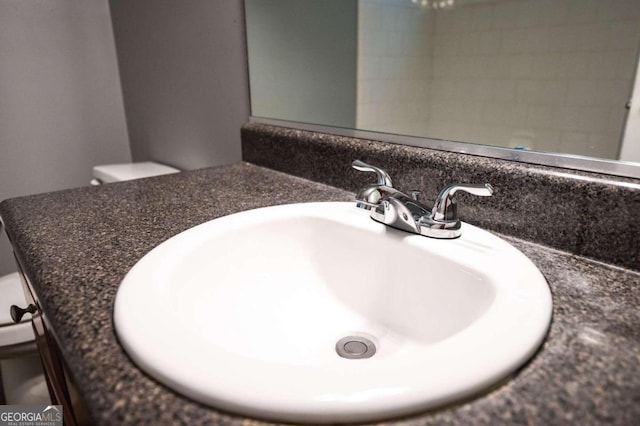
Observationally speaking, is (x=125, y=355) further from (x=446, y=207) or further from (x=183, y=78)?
(x=183, y=78)

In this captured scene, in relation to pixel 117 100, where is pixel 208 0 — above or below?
above

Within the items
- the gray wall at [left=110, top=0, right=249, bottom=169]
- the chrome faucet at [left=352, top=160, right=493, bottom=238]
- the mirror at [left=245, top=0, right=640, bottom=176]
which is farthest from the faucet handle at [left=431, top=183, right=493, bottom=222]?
the gray wall at [left=110, top=0, right=249, bottom=169]

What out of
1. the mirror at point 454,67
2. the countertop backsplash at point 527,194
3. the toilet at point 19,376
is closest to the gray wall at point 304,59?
the mirror at point 454,67

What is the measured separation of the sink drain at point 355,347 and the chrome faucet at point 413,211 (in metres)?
0.17

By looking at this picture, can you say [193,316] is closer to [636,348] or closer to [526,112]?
[636,348]

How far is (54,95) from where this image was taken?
1.64m

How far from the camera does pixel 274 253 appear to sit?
0.67 m

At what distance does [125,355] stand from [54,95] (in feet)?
5.48

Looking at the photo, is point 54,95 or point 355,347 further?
point 54,95

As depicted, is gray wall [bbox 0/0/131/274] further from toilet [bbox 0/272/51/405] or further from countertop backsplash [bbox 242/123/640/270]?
countertop backsplash [bbox 242/123/640/270]

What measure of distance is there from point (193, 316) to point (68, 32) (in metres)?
1.63

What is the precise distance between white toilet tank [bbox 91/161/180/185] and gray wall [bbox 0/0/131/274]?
0.27 m

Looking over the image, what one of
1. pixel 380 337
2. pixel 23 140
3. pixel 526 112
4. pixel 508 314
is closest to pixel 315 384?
Answer: pixel 508 314

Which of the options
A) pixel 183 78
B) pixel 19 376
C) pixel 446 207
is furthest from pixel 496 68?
pixel 19 376
